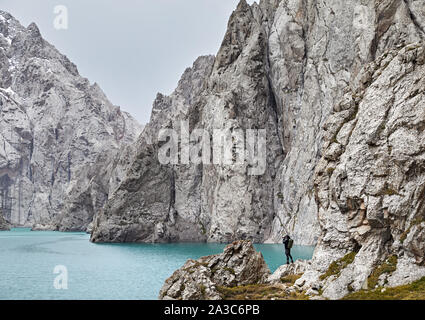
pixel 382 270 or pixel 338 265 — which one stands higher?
pixel 382 270

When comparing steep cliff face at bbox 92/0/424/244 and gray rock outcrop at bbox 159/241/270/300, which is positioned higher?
steep cliff face at bbox 92/0/424/244

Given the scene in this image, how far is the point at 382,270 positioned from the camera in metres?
17.5

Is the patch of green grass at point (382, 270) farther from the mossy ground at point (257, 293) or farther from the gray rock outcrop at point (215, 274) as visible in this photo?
the gray rock outcrop at point (215, 274)

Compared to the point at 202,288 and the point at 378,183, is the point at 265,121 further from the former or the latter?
the point at 202,288

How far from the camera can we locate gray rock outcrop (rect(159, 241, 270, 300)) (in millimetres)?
20469

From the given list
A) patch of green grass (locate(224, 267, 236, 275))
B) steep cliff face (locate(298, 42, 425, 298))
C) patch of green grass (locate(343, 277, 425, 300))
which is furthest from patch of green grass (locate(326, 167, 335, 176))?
patch of green grass (locate(224, 267, 236, 275))

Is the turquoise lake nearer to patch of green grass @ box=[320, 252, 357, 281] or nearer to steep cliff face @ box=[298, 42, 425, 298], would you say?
patch of green grass @ box=[320, 252, 357, 281]

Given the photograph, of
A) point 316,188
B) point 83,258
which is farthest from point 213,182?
point 316,188

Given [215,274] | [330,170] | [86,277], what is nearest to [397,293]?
[330,170]

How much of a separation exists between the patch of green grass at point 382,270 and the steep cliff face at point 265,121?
49203 millimetres

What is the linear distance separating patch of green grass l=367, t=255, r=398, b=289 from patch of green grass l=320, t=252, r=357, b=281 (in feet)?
6.45

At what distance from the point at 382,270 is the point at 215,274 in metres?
9.96
